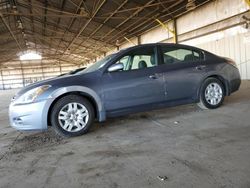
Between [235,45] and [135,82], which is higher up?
[235,45]

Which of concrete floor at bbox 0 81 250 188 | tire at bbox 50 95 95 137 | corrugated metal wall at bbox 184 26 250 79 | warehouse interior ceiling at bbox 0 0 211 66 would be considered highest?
warehouse interior ceiling at bbox 0 0 211 66

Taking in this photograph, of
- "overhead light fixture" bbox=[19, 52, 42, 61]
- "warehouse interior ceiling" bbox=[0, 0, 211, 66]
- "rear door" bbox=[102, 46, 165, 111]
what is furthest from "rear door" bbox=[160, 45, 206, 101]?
"overhead light fixture" bbox=[19, 52, 42, 61]

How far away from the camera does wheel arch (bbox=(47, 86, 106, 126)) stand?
4066 mm

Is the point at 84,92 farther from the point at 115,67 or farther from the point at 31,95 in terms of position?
the point at 31,95

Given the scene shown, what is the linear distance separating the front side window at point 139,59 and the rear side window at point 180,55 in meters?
0.24

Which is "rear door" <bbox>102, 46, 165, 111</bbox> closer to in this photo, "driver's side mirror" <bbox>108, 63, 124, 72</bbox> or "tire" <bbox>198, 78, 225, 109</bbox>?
"driver's side mirror" <bbox>108, 63, 124, 72</bbox>

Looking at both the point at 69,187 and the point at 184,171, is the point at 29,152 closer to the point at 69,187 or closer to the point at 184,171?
the point at 69,187

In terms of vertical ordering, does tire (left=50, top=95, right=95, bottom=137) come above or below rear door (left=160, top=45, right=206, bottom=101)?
below

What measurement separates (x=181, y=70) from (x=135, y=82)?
0.98 metres

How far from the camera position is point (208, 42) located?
13.0m

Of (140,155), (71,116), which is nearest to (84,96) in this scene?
(71,116)

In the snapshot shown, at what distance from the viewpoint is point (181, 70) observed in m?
4.91

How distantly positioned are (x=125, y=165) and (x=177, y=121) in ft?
6.88

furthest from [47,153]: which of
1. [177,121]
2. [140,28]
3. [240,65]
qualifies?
[140,28]
